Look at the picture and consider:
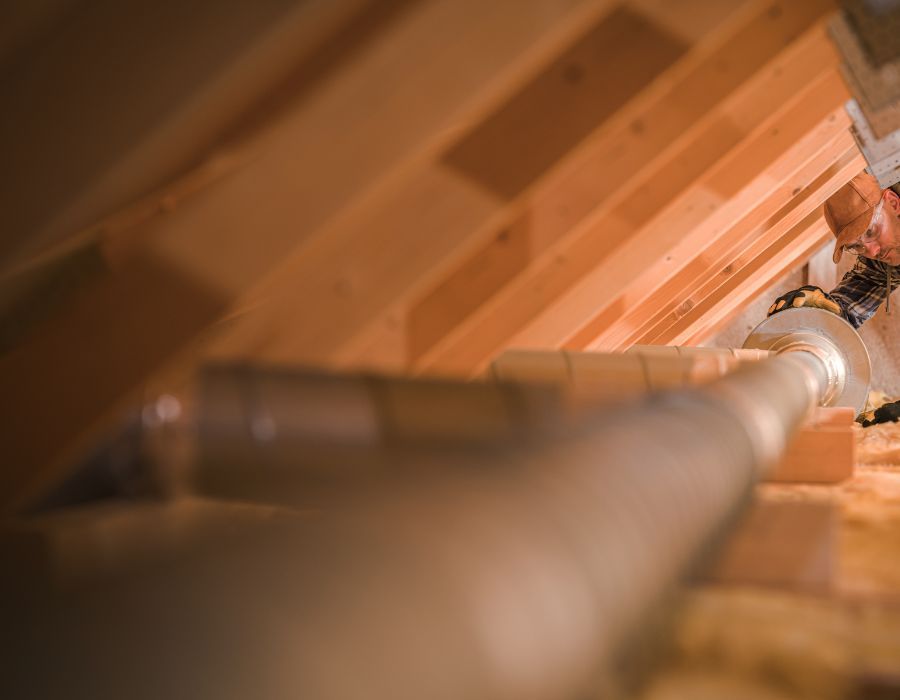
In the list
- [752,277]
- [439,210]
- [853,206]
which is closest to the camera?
[439,210]

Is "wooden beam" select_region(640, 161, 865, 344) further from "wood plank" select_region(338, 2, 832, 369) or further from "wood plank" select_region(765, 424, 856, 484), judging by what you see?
"wood plank" select_region(338, 2, 832, 369)

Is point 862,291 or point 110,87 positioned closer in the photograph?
point 110,87

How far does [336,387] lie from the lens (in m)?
1.44

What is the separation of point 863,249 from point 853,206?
78 cm

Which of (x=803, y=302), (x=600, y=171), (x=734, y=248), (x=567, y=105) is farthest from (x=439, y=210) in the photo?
(x=803, y=302)

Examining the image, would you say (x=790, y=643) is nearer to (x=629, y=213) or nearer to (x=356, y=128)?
(x=356, y=128)

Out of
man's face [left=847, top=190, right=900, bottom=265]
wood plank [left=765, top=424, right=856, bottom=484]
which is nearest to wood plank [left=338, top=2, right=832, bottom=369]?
wood plank [left=765, top=424, right=856, bottom=484]

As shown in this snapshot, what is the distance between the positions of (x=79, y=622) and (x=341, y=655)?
0.14m

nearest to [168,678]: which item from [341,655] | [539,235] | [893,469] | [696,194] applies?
[341,655]

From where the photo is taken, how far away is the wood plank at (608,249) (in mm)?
2023

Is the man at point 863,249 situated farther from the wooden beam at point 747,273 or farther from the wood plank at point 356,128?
the wood plank at point 356,128

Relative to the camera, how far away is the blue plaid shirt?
5480 millimetres

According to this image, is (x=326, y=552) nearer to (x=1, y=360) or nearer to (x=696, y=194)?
(x=1, y=360)

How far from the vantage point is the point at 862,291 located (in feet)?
18.3
